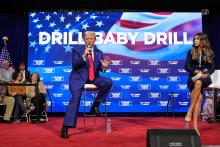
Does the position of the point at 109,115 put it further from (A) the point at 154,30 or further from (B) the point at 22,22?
(B) the point at 22,22

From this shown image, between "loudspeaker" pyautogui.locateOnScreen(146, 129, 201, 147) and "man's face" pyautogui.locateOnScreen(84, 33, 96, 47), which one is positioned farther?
"man's face" pyautogui.locateOnScreen(84, 33, 96, 47)

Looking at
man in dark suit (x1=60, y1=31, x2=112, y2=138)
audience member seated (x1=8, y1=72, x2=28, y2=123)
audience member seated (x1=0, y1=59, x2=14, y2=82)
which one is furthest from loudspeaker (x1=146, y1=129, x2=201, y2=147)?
audience member seated (x1=0, y1=59, x2=14, y2=82)

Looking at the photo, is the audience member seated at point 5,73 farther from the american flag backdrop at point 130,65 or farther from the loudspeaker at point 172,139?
the loudspeaker at point 172,139

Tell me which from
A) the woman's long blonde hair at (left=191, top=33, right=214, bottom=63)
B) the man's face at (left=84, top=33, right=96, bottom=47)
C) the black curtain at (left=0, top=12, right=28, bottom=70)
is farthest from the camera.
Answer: the black curtain at (left=0, top=12, right=28, bottom=70)

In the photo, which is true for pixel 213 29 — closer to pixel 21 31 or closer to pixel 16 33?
pixel 21 31

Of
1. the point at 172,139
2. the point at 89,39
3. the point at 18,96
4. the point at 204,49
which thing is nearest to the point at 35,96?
the point at 18,96

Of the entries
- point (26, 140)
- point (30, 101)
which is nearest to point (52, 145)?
point (26, 140)

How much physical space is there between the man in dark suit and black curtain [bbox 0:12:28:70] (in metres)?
4.78

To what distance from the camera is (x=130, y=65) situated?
8.73 m

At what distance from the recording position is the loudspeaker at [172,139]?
2.05 metres

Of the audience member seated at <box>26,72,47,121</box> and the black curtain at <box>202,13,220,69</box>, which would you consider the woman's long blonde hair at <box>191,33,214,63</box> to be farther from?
the black curtain at <box>202,13,220,69</box>

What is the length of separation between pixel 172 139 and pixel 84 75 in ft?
8.74

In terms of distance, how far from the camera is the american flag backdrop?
870 cm

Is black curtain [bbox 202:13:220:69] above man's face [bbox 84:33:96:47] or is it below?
above
